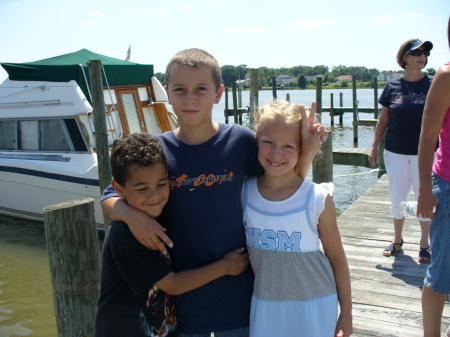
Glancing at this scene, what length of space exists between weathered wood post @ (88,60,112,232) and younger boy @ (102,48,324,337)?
4477 mm

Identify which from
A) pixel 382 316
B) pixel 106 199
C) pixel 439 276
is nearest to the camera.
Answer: pixel 106 199

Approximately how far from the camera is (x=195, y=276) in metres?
2.02

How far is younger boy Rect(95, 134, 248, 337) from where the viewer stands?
2.00 metres

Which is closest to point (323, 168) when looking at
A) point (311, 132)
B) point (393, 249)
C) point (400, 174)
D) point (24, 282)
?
point (400, 174)

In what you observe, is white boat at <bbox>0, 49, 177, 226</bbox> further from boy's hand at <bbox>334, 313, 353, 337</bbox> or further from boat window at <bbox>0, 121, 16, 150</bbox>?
boy's hand at <bbox>334, 313, 353, 337</bbox>

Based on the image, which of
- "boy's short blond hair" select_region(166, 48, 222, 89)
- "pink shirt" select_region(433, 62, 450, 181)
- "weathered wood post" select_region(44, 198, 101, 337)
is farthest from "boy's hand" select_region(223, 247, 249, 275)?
"weathered wood post" select_region(44, 198, 101, 337)

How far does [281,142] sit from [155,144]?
0.58 m

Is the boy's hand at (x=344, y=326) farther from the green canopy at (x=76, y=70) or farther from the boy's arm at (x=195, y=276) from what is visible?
the green canopy at (x=76, y=70)

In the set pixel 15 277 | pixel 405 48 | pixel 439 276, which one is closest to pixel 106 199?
pixel 439 276

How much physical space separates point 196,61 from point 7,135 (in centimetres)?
955

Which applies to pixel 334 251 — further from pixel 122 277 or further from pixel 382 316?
pixel 382 316

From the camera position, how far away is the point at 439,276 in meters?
2.54

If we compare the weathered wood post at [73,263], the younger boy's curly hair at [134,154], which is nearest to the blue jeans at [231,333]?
the younger boy's curly hair at [134,154]

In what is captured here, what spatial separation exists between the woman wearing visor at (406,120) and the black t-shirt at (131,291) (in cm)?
314
